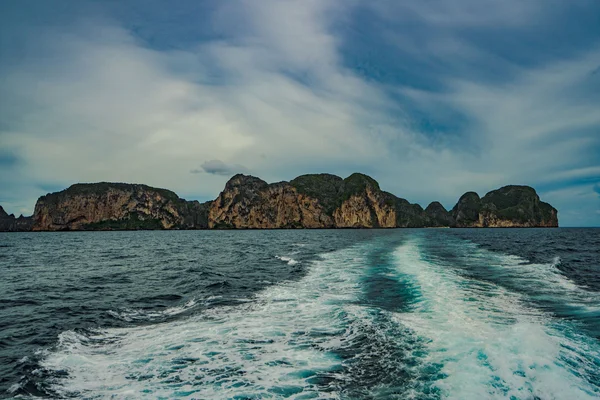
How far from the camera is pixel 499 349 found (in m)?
9.06

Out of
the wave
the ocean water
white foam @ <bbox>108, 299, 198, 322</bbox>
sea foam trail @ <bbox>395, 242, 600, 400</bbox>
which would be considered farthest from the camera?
white foam @ <bbox>108, 299, 198, 322</bbox>

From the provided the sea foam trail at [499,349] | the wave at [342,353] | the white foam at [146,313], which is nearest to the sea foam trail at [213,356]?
the wave at [342,353]

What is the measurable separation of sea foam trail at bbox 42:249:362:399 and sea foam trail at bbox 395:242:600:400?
9.21ft

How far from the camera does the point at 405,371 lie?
812cm

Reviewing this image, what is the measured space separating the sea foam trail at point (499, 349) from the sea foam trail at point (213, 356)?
2.81 m

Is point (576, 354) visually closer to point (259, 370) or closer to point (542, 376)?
point (542, 376)

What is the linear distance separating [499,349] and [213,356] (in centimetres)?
755

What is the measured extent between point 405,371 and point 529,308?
8.88 metres

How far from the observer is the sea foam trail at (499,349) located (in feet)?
23.7

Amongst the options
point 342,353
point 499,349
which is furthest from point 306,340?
point 499,349

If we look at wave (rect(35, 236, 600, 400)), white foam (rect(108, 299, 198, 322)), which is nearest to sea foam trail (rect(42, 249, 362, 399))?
wave (rect(35, 236, 600, 400))

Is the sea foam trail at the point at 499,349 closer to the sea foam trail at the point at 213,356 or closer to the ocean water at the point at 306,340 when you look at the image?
the ocean water at the point at 306,340

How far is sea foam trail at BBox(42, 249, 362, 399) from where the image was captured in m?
7.54

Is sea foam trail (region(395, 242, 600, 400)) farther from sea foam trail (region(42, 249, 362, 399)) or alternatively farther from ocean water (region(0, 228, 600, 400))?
sea foam trail (region(42, 249, 362, 399))
